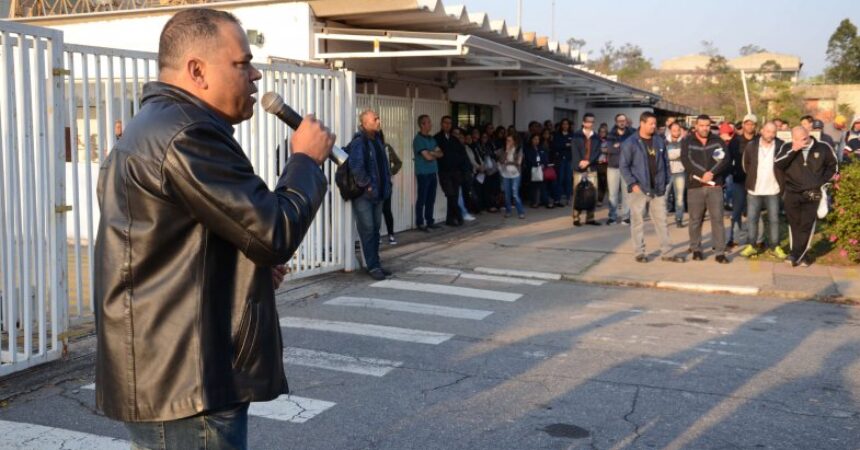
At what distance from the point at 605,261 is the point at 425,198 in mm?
4062

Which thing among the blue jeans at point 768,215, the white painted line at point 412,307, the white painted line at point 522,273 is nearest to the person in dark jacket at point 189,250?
the white painted line at point 412,307

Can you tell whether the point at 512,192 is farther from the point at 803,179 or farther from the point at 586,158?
the point at 803,179

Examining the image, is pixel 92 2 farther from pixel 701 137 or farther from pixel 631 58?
pixel 631 58

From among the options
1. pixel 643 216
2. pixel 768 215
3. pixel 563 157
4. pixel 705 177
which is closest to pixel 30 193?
pixel 643 216

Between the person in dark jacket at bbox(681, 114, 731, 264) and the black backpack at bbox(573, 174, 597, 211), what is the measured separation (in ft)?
11.9

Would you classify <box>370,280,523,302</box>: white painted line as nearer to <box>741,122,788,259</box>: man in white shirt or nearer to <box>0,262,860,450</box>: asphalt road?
<box>0,262,860,450</box>: asphalt road

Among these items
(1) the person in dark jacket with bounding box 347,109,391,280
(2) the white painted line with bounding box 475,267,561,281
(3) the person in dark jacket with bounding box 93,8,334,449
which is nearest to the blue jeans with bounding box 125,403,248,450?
(3) the person in dark jacket with bounding box 93,8,334,449

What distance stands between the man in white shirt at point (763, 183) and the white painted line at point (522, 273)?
339 centimetres

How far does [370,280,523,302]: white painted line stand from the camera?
9.27m

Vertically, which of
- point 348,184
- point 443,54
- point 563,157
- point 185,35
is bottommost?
point 348,184

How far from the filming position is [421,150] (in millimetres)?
14266

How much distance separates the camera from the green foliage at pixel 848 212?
11328 millimetres

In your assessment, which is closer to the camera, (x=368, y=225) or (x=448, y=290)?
(x=448, y=290)

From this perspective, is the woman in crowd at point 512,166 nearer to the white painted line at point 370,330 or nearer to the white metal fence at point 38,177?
the white painted line at point 370,330
